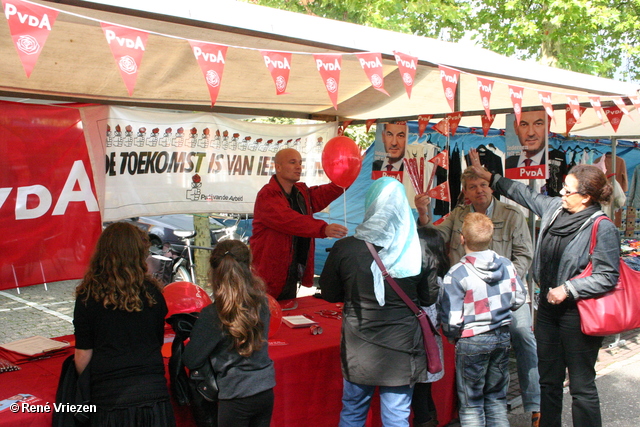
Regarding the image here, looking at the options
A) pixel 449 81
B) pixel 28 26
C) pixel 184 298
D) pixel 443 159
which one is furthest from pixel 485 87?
pixel 28 26

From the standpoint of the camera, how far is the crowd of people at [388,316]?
2.30 meters

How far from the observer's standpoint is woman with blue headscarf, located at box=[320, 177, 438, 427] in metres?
2.71

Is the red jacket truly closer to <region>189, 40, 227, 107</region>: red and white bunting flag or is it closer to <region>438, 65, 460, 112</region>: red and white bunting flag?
<region>438, 65, 460, 112</region>: red and white bunting flag

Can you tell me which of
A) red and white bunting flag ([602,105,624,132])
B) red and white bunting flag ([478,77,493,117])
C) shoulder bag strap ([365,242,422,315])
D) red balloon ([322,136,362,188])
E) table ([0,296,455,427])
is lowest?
table ([0,296,455,427])

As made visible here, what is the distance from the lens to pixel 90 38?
3.30 m

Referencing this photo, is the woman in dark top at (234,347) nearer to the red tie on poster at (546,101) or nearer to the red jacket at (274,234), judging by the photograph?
the red jacket at (274,234)

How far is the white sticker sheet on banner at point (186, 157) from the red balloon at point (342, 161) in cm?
111

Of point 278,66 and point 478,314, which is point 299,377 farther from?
point 278,66

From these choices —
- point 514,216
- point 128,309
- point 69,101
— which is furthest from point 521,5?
point 128,309

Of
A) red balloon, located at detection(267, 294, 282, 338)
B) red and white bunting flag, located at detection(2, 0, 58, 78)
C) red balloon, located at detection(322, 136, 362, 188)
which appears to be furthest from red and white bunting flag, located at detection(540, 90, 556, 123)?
red and white bunting flag, located at detection(2, 0, 58, 78)

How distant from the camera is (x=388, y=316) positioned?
108 inches

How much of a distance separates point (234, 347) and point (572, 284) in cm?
194

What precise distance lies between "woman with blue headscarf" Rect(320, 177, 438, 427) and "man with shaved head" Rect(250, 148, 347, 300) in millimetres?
1130

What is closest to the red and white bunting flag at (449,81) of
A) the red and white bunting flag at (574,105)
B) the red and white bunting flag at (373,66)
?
the red and white bunting flag at (373,66)
